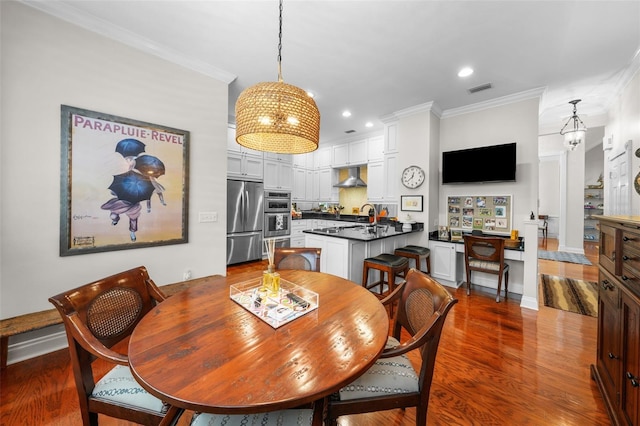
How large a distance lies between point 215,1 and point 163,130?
1.31 metres

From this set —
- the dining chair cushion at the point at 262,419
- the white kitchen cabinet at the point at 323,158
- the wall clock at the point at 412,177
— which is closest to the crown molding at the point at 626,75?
the wall clock at the point at 412,177

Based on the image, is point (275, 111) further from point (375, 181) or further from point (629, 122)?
point (629, 122)

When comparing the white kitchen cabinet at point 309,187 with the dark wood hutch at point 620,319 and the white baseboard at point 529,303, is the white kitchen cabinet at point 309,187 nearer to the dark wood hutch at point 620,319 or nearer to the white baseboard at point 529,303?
the white baseboard at point 529,303

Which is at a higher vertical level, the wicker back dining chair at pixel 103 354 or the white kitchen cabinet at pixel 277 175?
the white kitchen cabinet at pixel 277 175

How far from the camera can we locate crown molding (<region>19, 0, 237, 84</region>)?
1.97m

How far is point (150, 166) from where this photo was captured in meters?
2.48

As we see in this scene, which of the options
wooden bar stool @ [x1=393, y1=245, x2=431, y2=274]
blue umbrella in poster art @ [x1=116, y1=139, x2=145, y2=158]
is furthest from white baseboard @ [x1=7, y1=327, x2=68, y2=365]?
wooden bar stool @ [x1=393, y1=245, x2=431, y2=274]

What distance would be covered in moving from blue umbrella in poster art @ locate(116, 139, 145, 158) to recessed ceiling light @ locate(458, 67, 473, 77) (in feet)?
11.9

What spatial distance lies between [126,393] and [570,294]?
4.98m

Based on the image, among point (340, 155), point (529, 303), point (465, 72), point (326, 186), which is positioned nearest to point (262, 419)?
point (529, 303)

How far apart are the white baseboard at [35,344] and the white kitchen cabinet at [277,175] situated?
378 centimetres

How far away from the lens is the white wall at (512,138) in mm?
3418

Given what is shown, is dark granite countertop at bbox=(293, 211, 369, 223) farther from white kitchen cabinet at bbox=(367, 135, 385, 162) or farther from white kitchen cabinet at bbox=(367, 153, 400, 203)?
white kitchen cabinet at bbox=(367, 135, 385, 162)

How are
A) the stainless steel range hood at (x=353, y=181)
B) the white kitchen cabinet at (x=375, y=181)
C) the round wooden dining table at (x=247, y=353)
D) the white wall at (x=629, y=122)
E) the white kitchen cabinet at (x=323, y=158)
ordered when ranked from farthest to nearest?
the white kitchen cabinet at (x=323, y=158), the stainless steel range hood at (x=353, y=181), the white kitchen cabinet at (x=375, y=181), the white wall at (x=629, y=122), the round wooden dining table at (x=247, y=353)
